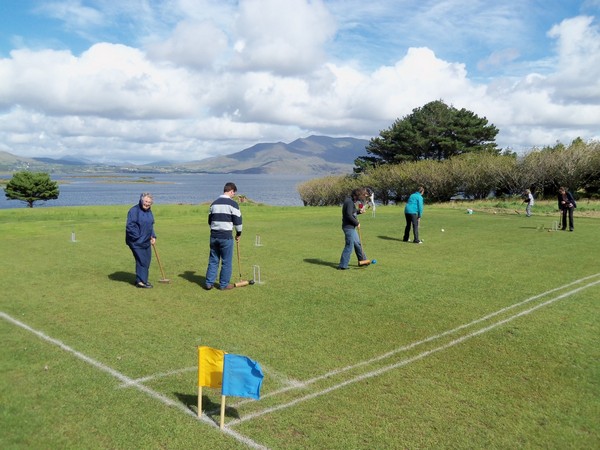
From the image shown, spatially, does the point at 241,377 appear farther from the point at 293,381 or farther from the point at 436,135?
the point at 436,135

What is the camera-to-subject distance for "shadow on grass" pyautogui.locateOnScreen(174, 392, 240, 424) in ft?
18.4

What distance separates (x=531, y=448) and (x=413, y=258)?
1065 centimetres

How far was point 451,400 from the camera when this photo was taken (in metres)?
→ 5.89

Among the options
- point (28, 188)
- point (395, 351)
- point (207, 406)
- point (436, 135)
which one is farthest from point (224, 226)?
point (28, 188)

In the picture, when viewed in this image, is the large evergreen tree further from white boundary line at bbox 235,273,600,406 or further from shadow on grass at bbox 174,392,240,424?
shadow on grass at bbox 174,392,240,424

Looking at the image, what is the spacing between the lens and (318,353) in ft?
24.3

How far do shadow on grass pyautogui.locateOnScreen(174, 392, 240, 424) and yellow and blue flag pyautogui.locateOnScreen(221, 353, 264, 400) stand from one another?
48cm

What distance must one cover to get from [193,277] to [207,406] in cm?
740

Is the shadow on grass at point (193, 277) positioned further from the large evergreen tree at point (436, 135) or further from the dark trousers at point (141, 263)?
the large evergreen tree at point (436, 135)

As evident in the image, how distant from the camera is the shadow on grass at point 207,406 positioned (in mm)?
5617

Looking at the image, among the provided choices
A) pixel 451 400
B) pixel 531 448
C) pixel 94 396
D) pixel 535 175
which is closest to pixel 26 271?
pixel 94 396

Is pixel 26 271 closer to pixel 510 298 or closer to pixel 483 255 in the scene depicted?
pixel 510 298

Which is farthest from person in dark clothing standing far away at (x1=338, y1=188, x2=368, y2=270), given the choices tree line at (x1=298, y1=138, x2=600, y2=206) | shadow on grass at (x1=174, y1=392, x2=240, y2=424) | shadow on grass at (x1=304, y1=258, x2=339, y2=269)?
tree line at (x1=298, y1=138, x2=600, y2=206)

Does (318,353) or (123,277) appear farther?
(123,277)
